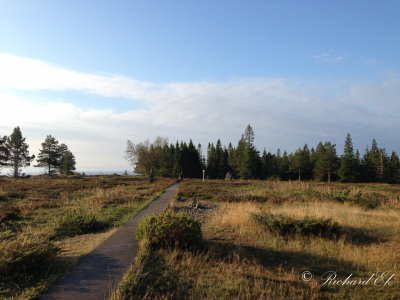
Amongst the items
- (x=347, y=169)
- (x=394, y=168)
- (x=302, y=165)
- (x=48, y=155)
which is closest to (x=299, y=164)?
(x=302, y=165)

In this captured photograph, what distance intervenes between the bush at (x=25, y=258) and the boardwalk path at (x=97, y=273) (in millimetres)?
711

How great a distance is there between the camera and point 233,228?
349 inches

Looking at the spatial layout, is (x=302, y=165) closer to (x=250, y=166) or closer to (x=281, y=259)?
(x=250, y=166)

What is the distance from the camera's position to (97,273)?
4.66 metres

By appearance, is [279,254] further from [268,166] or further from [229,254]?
[268,166]

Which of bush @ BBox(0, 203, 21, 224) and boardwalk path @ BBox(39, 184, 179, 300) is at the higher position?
boardwalk path @ BBox(39, 184, 179, 300)

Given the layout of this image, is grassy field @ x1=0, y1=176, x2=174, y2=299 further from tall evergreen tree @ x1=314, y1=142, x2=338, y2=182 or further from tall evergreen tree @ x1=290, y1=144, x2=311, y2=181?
tall evergreen tree @ x1=290, y1=144, x2=311, y2=181

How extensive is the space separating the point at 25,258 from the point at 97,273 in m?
1.51

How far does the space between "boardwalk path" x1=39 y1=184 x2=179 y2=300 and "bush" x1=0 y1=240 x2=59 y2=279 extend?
711 mm

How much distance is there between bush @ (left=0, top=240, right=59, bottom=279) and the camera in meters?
4.54

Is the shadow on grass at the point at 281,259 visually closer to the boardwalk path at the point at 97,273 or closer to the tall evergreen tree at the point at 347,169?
the boardwalk path at the point at 97,273

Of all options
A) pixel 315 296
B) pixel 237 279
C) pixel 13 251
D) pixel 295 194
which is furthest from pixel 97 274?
pixel 295 194

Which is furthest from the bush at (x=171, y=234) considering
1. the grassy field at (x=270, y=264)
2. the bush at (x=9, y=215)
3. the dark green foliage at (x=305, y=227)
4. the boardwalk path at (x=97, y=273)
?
the bush at (x=9, y=215)

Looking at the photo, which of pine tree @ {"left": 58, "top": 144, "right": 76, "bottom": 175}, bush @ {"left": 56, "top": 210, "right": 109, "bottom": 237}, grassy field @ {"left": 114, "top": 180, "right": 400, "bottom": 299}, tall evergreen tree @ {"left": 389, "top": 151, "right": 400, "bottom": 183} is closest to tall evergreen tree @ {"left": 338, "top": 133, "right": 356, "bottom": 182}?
tall evergreen tree @ {"left": 389, "top": 151, "right": 400, "bottom": 183}
